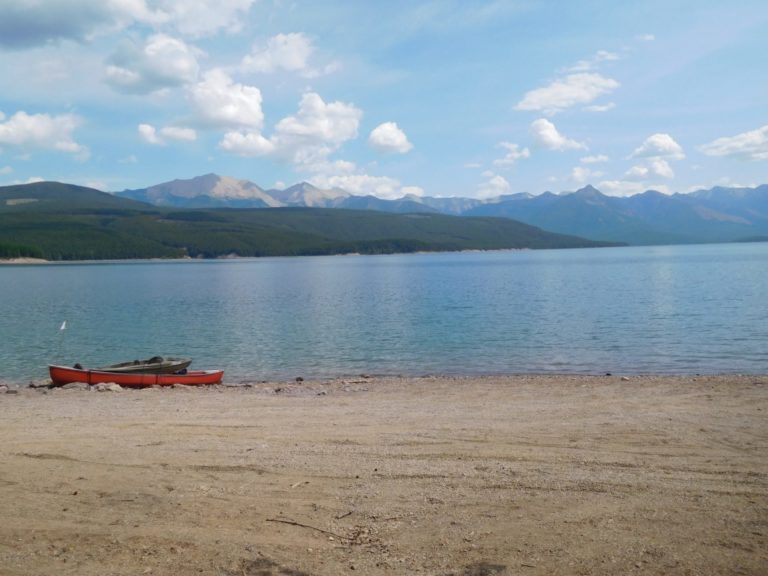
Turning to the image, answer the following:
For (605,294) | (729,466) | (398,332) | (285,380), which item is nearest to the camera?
(729,466)

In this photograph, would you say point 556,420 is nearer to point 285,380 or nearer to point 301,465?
point 301,465

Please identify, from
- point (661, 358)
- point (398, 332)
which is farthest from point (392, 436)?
point (398, 332)

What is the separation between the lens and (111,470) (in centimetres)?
1113

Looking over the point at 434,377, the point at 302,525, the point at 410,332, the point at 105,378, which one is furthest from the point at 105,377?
the point at 410,332

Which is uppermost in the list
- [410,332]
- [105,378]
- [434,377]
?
[105,378]

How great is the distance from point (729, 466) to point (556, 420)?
489 cm

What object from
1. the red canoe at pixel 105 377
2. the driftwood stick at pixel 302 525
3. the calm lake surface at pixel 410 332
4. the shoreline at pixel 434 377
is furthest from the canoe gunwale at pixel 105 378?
the driftwood stick at pixel 302 525

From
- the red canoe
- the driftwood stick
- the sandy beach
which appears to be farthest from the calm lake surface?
the driftwood stick

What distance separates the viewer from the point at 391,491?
988 centimetres

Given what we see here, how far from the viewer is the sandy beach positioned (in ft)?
24.7

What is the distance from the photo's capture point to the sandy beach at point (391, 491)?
754cm

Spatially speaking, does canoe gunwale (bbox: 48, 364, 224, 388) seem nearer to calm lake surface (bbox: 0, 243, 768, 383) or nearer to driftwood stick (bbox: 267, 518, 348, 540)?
calm lake surface (bbox: 0, 243, 768, 383)

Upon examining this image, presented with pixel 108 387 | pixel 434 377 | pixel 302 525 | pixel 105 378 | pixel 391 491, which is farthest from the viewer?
pixel 434 377

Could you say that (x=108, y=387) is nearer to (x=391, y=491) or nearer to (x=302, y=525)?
(x=391, y=491)
